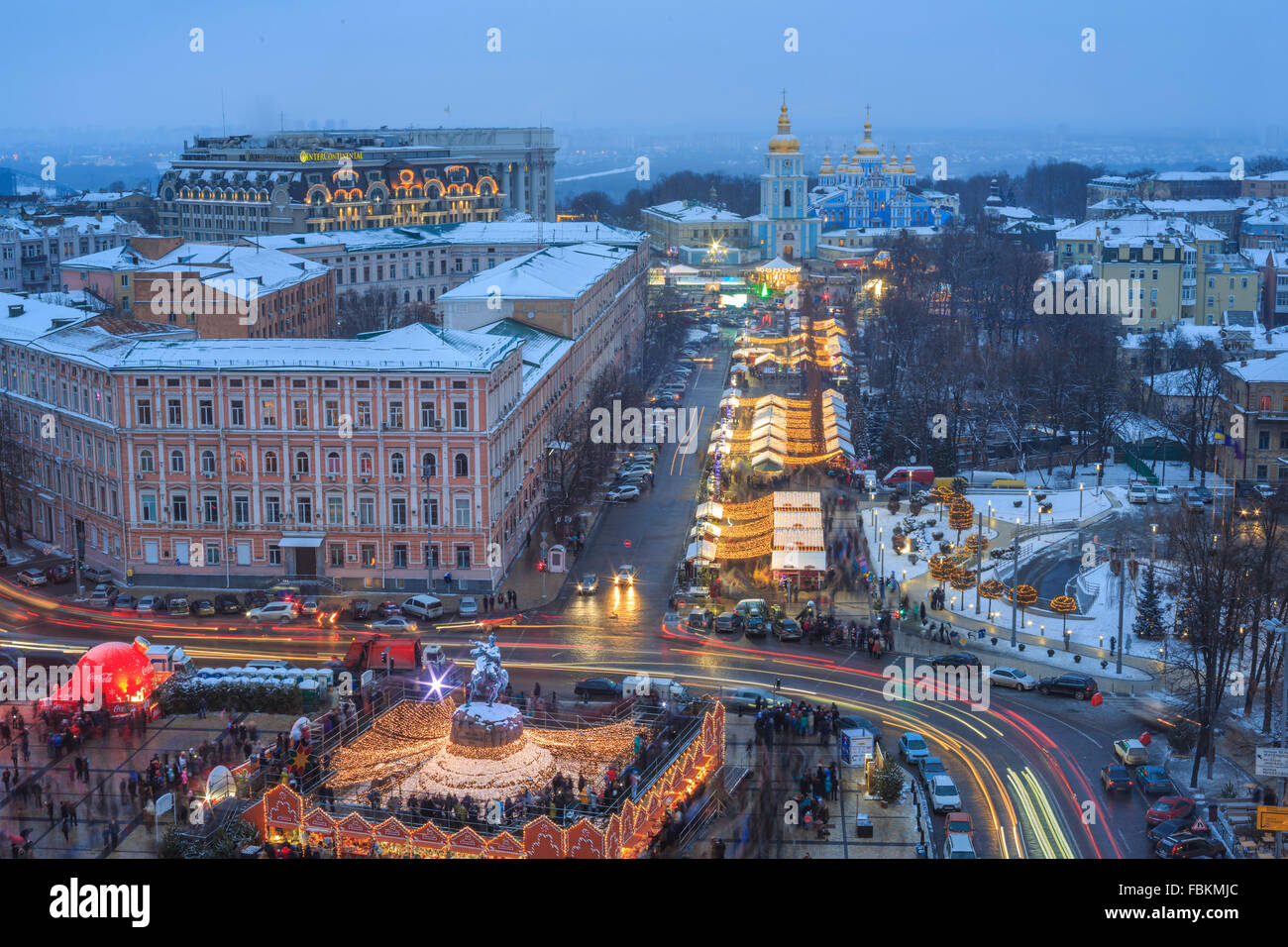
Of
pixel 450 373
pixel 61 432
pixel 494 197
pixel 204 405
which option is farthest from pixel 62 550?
pixel 494 197

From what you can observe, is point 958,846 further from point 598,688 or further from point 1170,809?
point 598,688

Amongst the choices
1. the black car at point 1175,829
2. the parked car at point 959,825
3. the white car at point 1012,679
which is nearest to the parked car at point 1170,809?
the black car at point 1175,829

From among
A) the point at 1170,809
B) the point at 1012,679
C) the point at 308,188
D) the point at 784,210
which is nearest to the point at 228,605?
the point at 1012,679

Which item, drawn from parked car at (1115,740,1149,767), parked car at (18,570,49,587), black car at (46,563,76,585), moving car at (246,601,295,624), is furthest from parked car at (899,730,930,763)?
parked car at (18,570,49,587)

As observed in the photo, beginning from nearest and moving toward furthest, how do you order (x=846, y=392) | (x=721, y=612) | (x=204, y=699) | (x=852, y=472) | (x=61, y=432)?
(x=204, y=699)
(x=721, y=612)
(x=61, y=432)
(x=852, y=472)
(x=846, y=392)

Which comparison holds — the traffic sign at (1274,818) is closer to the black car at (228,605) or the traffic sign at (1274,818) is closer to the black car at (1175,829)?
the black car at (1175,829)
